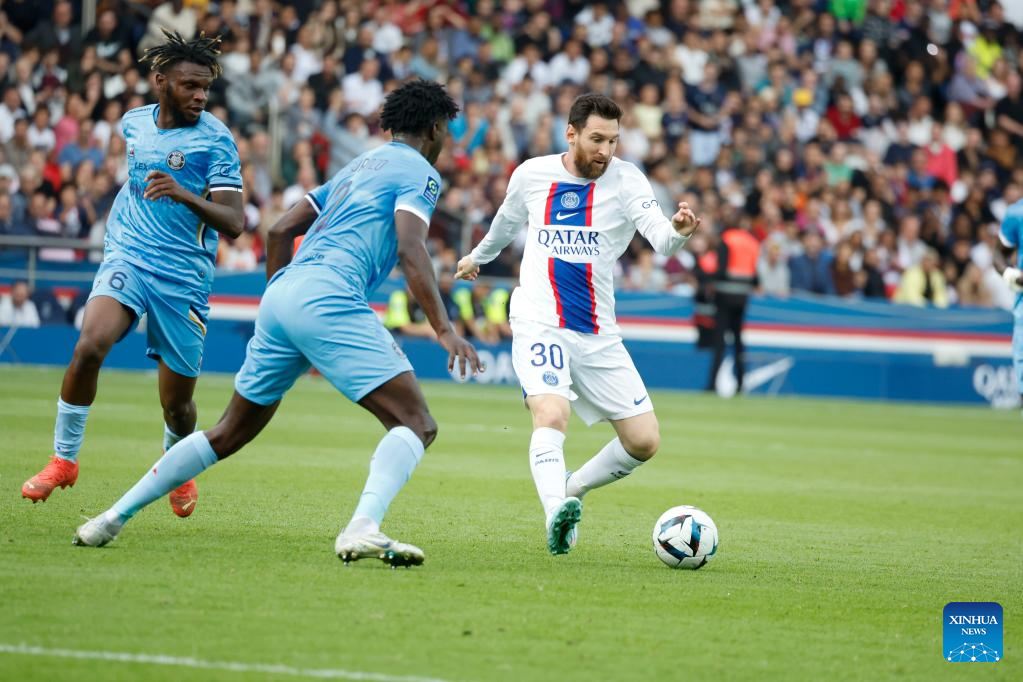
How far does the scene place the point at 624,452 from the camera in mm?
8594

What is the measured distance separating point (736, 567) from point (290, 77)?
18930 millimetres

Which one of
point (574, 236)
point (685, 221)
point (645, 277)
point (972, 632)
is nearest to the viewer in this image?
point (972, 632)

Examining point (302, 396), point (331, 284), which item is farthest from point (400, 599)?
point (302, 396)

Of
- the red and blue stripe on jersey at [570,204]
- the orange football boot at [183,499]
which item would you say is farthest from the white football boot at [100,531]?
the red and blue stripe on jersey at [570,204]

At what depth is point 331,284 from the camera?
22.7 feet

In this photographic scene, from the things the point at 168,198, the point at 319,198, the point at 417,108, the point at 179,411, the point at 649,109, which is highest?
the point at 417,108

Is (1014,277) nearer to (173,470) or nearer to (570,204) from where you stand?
(570,204)

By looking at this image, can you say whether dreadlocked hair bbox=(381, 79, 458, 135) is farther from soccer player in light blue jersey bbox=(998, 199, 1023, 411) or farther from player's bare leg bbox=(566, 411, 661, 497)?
soccer player in light blue jersey bbox=(998, 199, 1023, 411)

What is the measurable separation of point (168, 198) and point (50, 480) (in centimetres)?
170

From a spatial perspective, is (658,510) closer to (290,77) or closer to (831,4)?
(290,77)

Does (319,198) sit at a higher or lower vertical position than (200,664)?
higher

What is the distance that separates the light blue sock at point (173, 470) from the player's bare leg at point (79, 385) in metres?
1.29

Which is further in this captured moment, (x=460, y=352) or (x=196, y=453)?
(x=196, y=453)

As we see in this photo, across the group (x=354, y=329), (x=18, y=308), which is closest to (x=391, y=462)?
(x=354, y=329)
